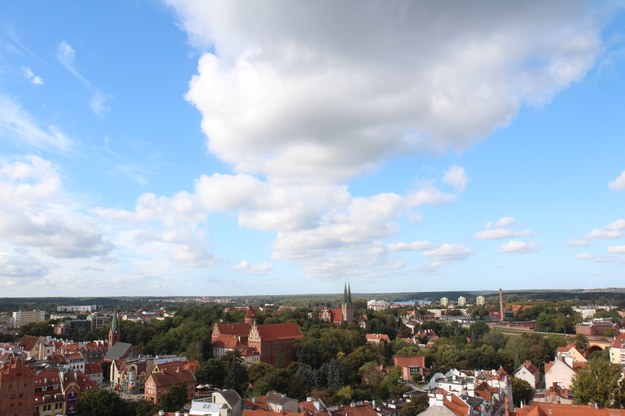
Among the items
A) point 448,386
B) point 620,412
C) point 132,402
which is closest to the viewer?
point 620,412

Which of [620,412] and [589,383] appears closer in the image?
[620,412]

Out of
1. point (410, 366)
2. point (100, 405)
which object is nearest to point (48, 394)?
point (100, 405)

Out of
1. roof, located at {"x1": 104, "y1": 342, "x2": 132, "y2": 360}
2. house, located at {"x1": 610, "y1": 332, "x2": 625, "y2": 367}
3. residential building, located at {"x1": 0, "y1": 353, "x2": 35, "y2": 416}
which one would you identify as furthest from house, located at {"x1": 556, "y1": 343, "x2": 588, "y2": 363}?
residential building, located at {"x1": 0, "y1": 353, "x2": 35, "y2": 416}

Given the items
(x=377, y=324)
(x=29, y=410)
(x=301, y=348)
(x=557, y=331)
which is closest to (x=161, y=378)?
(x=29, y=410)

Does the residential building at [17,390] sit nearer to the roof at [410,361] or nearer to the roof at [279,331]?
the roof at [279,331]

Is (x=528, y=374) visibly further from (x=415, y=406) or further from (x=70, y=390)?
(x=70, y=390)

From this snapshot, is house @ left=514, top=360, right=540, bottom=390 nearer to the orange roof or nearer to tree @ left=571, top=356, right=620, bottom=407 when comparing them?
tree @ left=571, top=356, right=620, bottom=407

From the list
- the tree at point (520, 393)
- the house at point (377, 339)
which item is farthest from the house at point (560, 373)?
the house at point (377, 339)

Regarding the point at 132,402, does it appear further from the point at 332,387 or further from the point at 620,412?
the point at 620,412
